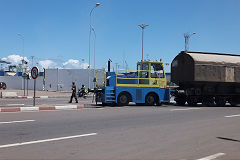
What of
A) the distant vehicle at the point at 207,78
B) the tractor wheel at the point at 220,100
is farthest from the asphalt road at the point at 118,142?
the tractor wheel at the point at 220,100

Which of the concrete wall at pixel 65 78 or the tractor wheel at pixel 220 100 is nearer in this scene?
the tractor wheel at pixel 220 100

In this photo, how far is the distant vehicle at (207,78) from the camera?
18578mm

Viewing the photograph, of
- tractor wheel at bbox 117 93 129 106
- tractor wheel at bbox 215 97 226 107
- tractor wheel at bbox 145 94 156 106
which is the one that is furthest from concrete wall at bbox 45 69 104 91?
tractor wheel at bbox 117 93 129 106

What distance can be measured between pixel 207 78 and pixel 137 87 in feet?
17.5

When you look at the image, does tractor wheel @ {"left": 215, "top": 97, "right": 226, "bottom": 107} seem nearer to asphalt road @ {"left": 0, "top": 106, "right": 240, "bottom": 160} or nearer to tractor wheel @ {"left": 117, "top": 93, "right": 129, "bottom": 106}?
tractor wheel @ {"left": 117, "top": 93, "right": 129, "bottom": 106}

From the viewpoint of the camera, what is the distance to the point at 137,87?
16984mm

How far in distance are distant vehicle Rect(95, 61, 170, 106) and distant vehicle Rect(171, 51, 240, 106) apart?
7.45ft

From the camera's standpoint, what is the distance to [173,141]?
647 centimetres

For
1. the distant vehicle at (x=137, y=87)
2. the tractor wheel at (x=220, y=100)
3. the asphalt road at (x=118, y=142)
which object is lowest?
the asphalt road at (x=118, y=142)

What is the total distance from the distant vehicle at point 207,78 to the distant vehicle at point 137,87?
7.45ft

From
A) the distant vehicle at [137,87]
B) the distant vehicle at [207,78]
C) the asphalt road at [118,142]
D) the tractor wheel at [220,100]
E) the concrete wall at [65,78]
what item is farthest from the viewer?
the concrete wall at [65,78]

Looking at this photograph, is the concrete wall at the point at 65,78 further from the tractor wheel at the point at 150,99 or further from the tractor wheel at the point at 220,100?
the tractor wheel at the point at 150,99

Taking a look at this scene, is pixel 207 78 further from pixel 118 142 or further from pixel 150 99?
pixel 118 142

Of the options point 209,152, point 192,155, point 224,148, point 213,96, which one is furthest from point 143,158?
point 213,96
